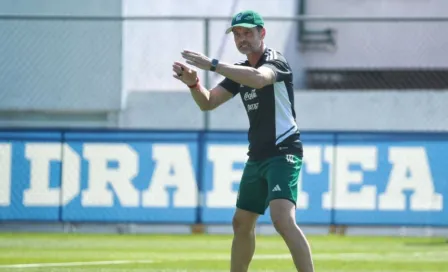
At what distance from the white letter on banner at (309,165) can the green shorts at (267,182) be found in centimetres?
899

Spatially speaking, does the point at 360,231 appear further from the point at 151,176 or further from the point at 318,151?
the point at 151,176

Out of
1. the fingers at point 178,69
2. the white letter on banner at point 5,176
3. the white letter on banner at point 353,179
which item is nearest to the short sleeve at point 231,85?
the fingers at point 178,69

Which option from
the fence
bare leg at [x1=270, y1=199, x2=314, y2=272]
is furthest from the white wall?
bare leg at [x1=270, y1=199, x2=314, y2=272]

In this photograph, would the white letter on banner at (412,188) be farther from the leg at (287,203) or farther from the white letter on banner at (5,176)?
the leg at (287,203)

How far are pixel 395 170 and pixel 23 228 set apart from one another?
219 inches

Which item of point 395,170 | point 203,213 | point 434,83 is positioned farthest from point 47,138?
point 434,83

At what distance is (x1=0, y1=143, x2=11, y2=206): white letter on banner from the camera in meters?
18.8

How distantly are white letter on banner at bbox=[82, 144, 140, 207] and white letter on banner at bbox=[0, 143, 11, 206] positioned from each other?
3.70 feet

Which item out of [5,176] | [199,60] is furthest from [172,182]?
[199,60]

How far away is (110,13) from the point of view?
2083 centimetres

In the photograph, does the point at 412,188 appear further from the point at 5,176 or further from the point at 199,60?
the point at 199,60

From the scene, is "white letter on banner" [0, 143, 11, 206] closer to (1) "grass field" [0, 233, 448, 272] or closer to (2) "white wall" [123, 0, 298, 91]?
(1) "grass field" [0, 233, 448, 272]

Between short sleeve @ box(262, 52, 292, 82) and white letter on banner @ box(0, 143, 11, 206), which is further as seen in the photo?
white letter on banner @ box(0, 143, 11, 206)

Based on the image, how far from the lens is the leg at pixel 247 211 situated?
9477 millimetres
